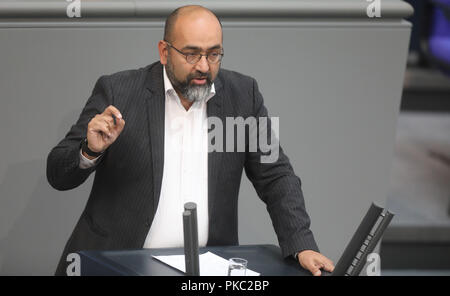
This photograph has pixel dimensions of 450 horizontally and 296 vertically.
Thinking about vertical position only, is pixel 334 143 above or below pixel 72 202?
above

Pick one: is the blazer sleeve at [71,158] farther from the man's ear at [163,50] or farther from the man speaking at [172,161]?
the man's ear at [163,50]

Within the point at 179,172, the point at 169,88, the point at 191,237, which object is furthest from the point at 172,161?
the point at 191,237

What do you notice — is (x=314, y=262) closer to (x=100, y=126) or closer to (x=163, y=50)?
(x=100, y=126)

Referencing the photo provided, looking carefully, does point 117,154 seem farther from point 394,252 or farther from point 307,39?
point 394,252

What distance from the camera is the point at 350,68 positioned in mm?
2686

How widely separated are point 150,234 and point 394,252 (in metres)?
→ 1.89

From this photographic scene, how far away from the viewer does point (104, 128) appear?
5.41 feet

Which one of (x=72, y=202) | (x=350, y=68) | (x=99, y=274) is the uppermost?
(x=350, y=68)

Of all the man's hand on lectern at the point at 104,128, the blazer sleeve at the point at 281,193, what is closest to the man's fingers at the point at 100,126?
the man's hand on lectern at the point at 104,128

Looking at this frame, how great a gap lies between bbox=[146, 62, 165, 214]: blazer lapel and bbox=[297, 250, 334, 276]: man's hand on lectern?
47 cm

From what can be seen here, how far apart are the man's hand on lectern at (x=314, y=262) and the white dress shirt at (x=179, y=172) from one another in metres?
0.42

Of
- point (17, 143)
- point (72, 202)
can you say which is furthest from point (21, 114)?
point (72, 202)

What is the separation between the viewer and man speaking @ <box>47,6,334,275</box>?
1938 millimetres

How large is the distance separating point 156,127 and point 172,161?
0.35 ft
